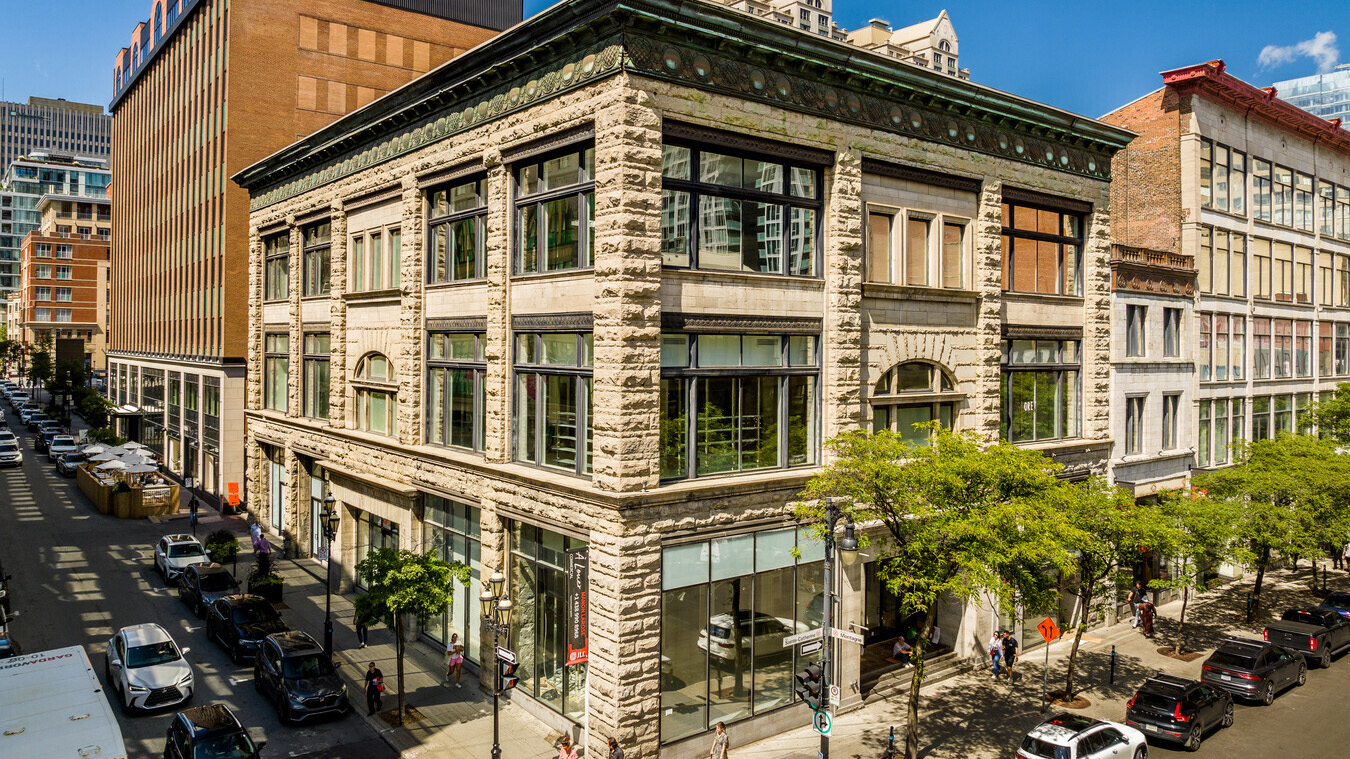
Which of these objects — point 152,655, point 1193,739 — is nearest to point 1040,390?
point 1193,739

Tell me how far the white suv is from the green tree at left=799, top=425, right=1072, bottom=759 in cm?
2681

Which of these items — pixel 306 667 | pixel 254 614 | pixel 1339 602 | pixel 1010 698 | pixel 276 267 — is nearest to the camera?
pixel 306 667

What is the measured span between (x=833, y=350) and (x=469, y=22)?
44.8 metres

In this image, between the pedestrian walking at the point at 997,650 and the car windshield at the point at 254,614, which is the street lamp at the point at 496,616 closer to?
the car windshield at the point at 254,614

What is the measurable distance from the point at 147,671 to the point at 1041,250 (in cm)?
3052

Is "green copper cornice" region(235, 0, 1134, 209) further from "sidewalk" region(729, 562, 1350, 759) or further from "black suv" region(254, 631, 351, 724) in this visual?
"sidewalk" region(729, 562, 1350, 759)

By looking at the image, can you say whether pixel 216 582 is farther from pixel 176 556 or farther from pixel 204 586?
pixel 176 556

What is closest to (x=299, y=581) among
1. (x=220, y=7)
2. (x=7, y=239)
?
(x=220, y=7)

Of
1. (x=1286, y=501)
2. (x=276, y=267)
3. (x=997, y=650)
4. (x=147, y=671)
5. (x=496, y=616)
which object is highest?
(x=276, y=267)

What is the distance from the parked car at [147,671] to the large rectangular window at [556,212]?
14.2 m

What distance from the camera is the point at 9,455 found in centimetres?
A: 6253

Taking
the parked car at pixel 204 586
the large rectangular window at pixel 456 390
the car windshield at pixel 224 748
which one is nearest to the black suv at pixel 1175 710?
the large rectangular window at pixel 456 390

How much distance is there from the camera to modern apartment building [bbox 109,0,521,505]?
160 feet

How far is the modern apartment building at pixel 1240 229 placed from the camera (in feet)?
125
